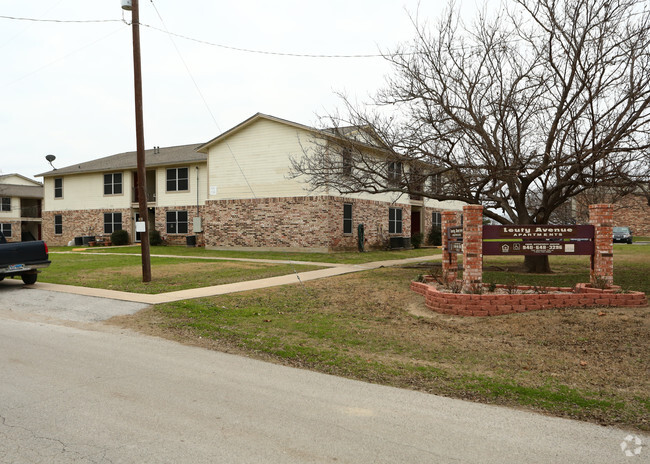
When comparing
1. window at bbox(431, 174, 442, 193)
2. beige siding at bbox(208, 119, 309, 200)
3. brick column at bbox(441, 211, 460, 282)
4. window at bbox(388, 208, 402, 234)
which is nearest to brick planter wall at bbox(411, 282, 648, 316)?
brick column at bbox(441, 211, 460, 282)

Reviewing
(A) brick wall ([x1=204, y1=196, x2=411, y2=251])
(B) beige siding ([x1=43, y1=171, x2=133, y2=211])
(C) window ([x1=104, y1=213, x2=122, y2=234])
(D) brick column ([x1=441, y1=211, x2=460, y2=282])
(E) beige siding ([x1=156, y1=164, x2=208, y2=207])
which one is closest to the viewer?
(D) brick column ([x1=441, y1=211, x2=460, y2=282])

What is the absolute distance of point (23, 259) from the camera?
13875 millimetres

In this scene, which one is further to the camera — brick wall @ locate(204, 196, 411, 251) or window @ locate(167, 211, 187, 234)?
window @ locate(167, 211, 187, 234)

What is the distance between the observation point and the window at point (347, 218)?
1027 inches

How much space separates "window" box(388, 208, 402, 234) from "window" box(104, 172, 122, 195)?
64.2 ft

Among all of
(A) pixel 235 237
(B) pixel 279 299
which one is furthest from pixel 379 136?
(A) pixel 235 237

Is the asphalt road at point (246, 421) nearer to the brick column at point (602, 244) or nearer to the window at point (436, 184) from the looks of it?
the brick column at point (602, 244)

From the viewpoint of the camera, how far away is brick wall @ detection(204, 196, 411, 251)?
986 inches

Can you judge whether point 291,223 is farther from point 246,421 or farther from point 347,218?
point 246,421

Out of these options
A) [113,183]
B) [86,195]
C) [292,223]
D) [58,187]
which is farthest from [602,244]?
[58,187]

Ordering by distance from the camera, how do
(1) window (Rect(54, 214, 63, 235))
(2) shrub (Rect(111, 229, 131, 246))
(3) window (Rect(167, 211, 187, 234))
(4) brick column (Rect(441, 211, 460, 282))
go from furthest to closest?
(1) window (Rect(54, 214, 63, 235)), (2) shrub (Rect(111, 229, 131, 246)), (3) window (Rect(167, 211, 187, 234)), (4) brick column (Rect(441, 211, 460, 282))

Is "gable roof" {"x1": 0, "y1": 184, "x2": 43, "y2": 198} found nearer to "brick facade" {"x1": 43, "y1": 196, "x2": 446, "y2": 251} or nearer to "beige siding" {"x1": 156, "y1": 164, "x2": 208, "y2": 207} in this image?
"beige siding" {"x1": 156, "y1": 164, "x2": 208, "y2": 207}

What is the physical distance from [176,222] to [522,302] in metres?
27.3

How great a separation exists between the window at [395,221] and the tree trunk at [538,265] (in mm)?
13962
